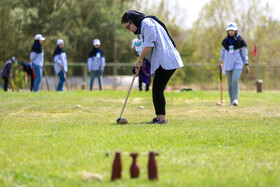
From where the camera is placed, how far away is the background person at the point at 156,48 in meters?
6.80

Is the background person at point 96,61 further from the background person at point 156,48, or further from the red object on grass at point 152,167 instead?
the red object on grass at point 152,167

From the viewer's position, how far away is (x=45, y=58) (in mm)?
30562

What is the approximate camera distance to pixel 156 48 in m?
6.96

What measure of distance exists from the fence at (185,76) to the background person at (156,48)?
2067cm

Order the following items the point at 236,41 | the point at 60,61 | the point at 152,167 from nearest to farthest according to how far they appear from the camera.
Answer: the point at 152,167 → the point at 236,41 → the point at 60,61

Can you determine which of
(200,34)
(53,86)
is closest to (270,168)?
(53,86)

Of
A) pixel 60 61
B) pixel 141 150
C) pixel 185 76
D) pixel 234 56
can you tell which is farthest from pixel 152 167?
pixel 185 76

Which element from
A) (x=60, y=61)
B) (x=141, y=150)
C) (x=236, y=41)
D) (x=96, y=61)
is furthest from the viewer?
(x=96, y=61)

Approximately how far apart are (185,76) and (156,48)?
22.5m

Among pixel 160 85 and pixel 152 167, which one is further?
pixel 160 85

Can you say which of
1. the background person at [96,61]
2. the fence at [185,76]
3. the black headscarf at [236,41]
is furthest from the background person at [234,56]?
the fence at [185,76]

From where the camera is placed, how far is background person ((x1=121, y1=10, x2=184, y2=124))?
680 cm

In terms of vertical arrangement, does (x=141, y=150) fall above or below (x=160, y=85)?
below

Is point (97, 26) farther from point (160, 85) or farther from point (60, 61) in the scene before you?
point (160, 85)
